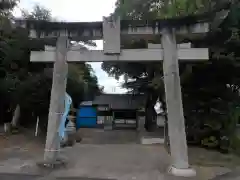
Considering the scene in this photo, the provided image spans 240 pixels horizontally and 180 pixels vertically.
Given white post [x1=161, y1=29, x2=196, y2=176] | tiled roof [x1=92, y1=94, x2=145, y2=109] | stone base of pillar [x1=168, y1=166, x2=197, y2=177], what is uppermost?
tiled roof [x1=92, y1=94, x2=145, y2=109]

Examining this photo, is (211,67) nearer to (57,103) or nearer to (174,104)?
(174,104)

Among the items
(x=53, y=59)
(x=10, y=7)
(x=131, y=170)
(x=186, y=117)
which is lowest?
(x=131, y=170)

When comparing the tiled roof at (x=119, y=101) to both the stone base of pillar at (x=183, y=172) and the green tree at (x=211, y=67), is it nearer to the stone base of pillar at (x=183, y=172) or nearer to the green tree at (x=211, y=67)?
the green tree at (x=211, y=67)

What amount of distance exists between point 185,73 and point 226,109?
2662 mm

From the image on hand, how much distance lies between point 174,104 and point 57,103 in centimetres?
382

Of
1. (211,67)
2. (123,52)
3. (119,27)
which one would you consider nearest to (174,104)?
(123,52)

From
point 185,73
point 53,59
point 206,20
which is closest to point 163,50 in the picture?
point 206,20

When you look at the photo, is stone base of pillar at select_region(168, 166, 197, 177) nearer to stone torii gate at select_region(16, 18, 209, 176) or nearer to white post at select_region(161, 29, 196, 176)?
white post at select_region(161, 29, 196, 176)

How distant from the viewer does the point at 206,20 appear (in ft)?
31.2

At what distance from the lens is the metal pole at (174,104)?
9.16 m

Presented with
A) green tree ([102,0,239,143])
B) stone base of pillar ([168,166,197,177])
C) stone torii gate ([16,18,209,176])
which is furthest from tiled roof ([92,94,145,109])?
stone base of pillar ([168,166,197,177])

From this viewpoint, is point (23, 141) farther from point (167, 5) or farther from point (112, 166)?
point (167, 5)

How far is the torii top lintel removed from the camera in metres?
9.63

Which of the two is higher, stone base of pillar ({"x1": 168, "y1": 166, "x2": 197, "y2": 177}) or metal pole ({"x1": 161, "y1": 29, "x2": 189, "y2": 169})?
metal pole ({"x1": 161, "y1": 29, "x2": 189, "y2": 169})
